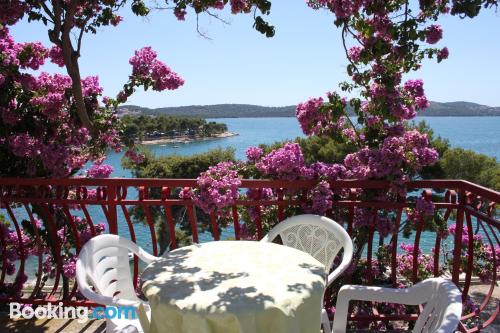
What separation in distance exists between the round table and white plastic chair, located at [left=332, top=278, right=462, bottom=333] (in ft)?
1.00

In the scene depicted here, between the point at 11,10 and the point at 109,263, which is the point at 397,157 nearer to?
the point at 109,263

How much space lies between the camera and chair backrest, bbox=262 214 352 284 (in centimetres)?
262

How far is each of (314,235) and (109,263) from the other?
4.00 feet

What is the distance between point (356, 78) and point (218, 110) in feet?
176

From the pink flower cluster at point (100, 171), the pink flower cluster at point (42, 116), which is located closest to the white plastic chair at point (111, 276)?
the pink flower cluster at point (42, 116)

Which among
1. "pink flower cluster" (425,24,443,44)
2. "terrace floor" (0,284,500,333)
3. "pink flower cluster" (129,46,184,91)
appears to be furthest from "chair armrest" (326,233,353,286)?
"pink flower cluster" (129,46,184,91)

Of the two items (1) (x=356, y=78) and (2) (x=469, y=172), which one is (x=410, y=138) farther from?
(2) (x=469, y=172)

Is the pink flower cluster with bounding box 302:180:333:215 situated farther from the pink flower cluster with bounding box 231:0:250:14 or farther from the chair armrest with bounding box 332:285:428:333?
the pink flower cluster with bounding box 231:0:250:14

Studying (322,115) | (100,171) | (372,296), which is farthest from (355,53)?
(100,171)

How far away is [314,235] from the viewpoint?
2.70m

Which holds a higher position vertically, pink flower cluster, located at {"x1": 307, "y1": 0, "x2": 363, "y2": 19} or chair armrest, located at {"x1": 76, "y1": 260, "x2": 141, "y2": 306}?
pink flower cluster, located at {"x1": 307, "y1": 0, "x2": 363, "y2": 19}

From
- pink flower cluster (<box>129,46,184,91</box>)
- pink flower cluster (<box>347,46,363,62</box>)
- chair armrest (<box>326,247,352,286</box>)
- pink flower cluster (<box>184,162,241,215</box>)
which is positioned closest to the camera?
chair armrest (<box>326,247,352,286</box>)

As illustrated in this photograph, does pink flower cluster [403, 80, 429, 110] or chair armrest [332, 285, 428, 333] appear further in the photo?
pink flower cluster [403, 80, 429, 110]

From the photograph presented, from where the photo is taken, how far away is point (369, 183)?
9.42 ft
